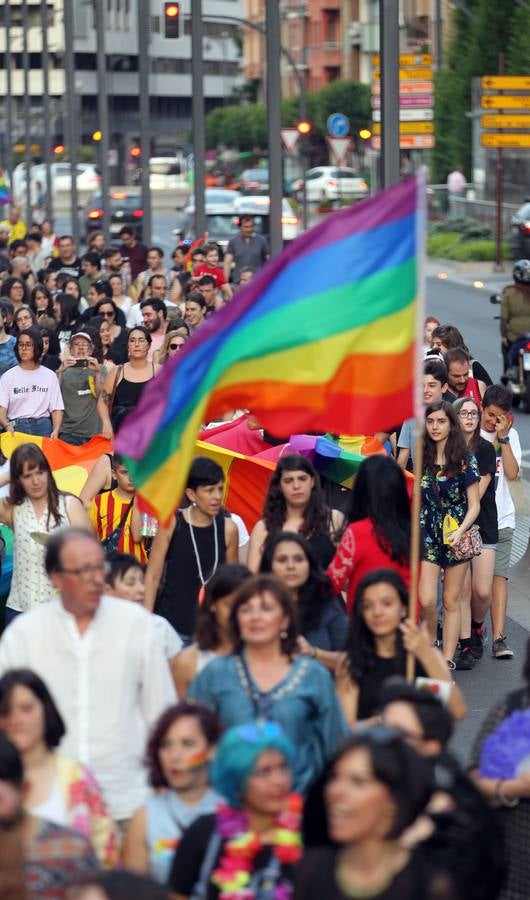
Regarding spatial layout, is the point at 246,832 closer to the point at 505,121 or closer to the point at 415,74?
the point at 415,74

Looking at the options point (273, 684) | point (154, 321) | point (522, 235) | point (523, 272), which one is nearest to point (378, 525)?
point (273, 684)

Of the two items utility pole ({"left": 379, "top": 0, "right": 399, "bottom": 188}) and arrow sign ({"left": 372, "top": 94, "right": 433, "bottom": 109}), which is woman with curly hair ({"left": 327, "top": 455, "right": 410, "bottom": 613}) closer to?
utility pole ({"left": 379, "top": 0, "right": 399, "bottom": 188})

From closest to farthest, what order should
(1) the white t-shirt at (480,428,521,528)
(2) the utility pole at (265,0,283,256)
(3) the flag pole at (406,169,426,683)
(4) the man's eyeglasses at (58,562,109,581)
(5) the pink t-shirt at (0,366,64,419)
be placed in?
(4) the man's eyeglasses at (58,562,109,581) < (3) the flag pole at (406,169,426,683) < (1) the white t-shirt at (480,428,521,528) < (5) the pink t-shirt at (0,366,64,419) < (2) the utility pole at (265,0,283,256)

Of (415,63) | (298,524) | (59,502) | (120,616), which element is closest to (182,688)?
(120,616)

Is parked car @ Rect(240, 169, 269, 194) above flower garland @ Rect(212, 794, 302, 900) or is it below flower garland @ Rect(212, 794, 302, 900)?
below

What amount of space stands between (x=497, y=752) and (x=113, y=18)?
11870cm

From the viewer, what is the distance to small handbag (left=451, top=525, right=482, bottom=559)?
36.9 ft

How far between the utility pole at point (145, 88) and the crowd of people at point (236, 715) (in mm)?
22452

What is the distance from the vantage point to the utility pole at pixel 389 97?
17.6m

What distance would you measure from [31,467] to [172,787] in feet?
13.1

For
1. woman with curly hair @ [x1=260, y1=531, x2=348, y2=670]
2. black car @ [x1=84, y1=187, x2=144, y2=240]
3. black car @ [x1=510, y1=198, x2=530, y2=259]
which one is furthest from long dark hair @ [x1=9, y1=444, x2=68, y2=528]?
black car @ [x1=84, y1=187, x2=144, y2=240]

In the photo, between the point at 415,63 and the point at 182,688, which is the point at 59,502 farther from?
the point at 415,63

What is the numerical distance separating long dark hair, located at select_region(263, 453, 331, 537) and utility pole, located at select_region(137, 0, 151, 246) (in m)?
23.3

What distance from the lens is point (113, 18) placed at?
122000 millimetres
